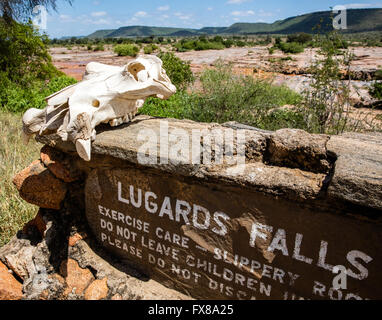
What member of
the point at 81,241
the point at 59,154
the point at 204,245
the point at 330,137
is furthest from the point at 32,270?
the point at 330,137

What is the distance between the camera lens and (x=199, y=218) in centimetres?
184

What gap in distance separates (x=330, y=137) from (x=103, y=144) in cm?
131

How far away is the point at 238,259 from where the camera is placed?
5.82 ft

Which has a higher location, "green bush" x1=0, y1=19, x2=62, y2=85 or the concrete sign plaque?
"green bush" x1=0, y1=19, x2=62, y2=85

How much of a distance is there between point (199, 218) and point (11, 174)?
9.88 ft

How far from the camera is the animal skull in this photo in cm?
183

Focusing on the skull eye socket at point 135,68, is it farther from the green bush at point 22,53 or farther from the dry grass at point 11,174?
the green bush at point 22,53

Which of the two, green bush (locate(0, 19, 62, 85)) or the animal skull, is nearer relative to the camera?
the animal skull

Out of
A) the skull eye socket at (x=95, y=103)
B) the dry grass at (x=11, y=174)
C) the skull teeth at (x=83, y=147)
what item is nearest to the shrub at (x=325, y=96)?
the skull eye socket at (x=95, y=103)

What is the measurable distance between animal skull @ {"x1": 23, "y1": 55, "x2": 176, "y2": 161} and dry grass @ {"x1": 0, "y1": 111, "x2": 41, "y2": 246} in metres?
1.38

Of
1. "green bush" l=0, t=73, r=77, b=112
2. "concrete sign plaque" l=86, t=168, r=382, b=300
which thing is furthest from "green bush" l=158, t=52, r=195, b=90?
"concrete sign plaque" l=86, t=168, r=382, b=300

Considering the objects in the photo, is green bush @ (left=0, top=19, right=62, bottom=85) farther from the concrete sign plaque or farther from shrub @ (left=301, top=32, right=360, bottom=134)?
the concrete sign plaque

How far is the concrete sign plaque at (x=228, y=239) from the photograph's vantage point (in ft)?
4.75
